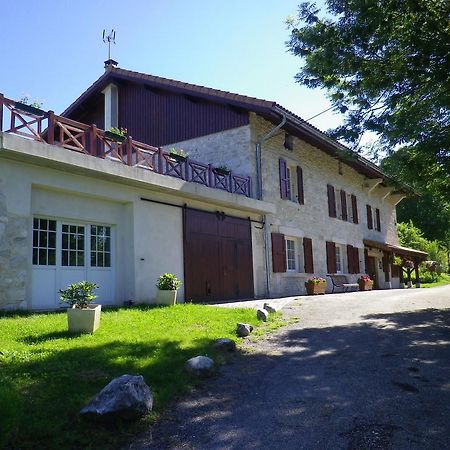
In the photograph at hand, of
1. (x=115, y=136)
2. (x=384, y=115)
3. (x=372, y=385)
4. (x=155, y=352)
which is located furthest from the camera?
(x=115, y=136)

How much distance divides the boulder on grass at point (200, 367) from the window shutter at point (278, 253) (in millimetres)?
9547

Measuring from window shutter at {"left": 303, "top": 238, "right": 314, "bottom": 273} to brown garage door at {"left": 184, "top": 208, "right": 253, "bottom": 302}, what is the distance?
126 inches

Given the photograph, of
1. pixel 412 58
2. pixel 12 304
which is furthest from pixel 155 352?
pixel 412 58

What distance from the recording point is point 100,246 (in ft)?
33.6

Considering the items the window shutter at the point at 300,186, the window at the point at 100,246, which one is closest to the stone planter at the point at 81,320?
the window at the point at 100,246

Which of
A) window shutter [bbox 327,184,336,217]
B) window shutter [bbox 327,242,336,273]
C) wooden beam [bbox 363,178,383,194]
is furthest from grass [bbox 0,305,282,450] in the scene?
wooden beam [bbox 363,178,383,194]

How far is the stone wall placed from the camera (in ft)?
26.3

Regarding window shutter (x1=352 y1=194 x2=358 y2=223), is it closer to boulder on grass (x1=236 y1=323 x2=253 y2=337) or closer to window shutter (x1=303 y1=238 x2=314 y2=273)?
window shutter (x1=303 y1=238 x2=314 y2=273)

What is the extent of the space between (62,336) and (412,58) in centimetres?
677

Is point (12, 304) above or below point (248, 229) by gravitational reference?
below

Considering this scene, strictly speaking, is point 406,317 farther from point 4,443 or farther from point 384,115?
point 4,443

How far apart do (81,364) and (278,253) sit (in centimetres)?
1044

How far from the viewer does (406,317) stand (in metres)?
8.70

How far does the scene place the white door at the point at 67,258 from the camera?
29.6ft
